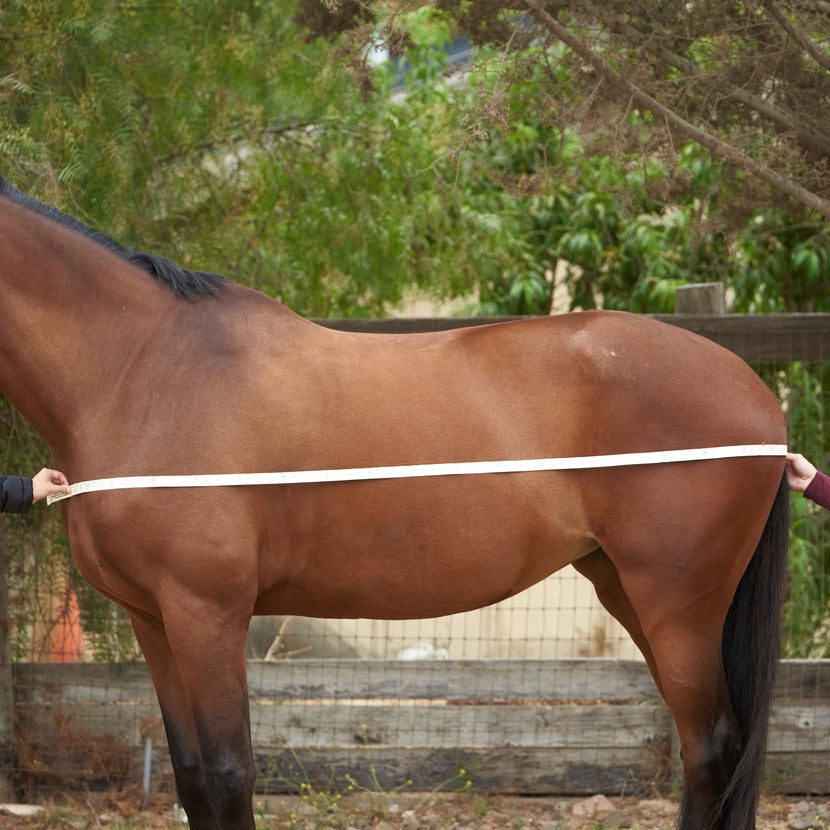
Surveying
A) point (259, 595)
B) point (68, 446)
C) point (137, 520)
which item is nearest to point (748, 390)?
point (259, 595)

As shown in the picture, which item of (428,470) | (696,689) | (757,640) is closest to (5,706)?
(428,470)

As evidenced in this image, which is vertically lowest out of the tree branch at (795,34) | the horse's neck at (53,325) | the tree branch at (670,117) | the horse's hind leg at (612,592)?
the horse's hind leg at (612,592)

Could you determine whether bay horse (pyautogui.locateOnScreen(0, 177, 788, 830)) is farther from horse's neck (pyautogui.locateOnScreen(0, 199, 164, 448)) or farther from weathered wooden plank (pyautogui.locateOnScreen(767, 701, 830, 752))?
weathered wooden plank (pyautogui.locateOnScreen(767, 701, 830, 752))

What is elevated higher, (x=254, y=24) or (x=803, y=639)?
(x=254, y=24)

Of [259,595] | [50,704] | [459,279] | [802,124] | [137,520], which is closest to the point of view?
[137,520]

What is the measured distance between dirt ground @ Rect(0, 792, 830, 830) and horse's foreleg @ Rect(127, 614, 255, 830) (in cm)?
120

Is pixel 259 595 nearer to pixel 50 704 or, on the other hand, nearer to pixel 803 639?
pixel 50 704

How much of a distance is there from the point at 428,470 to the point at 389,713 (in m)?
→ 2.14

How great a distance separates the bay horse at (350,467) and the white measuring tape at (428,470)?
0.02 m

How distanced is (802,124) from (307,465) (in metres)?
2.47

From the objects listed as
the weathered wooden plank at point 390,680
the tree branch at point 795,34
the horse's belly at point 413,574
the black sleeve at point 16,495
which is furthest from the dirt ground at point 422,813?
the tree branch at point 795,34

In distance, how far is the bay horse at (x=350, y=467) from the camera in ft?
9.27

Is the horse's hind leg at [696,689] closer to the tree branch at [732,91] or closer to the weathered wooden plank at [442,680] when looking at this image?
the weathered wooden plank at [442,680]

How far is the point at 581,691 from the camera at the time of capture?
4.74 m
